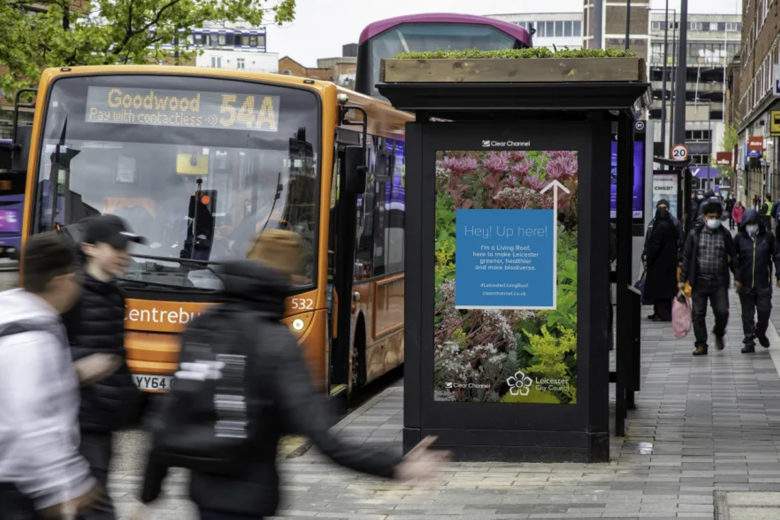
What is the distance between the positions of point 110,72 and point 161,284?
1.80 meters

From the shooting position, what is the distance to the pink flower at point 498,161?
9.80m

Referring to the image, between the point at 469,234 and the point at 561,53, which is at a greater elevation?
the point at 561,53

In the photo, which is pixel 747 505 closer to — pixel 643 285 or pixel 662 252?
pixel 662 252

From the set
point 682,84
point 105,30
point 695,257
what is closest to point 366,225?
point 695,257

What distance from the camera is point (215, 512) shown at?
14.5ft

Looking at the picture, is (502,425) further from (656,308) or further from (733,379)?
(656,308)

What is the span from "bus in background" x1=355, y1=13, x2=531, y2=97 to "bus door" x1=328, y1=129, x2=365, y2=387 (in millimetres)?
9560

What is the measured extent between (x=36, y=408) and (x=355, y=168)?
24.7 feet

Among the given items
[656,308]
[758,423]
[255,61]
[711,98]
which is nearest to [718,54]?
[711,98]

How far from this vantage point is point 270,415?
14.6 ft

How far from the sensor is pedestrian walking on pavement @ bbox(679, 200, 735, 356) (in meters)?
16.9

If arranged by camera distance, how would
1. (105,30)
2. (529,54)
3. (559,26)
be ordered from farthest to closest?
(559,26) < (105,30) < (529,54)

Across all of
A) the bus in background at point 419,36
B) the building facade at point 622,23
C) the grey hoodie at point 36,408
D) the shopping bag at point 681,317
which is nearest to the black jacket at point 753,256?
the shopping bag at point 681,317

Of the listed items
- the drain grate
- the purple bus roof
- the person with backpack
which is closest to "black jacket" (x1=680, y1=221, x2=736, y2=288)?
the purple bus roof
